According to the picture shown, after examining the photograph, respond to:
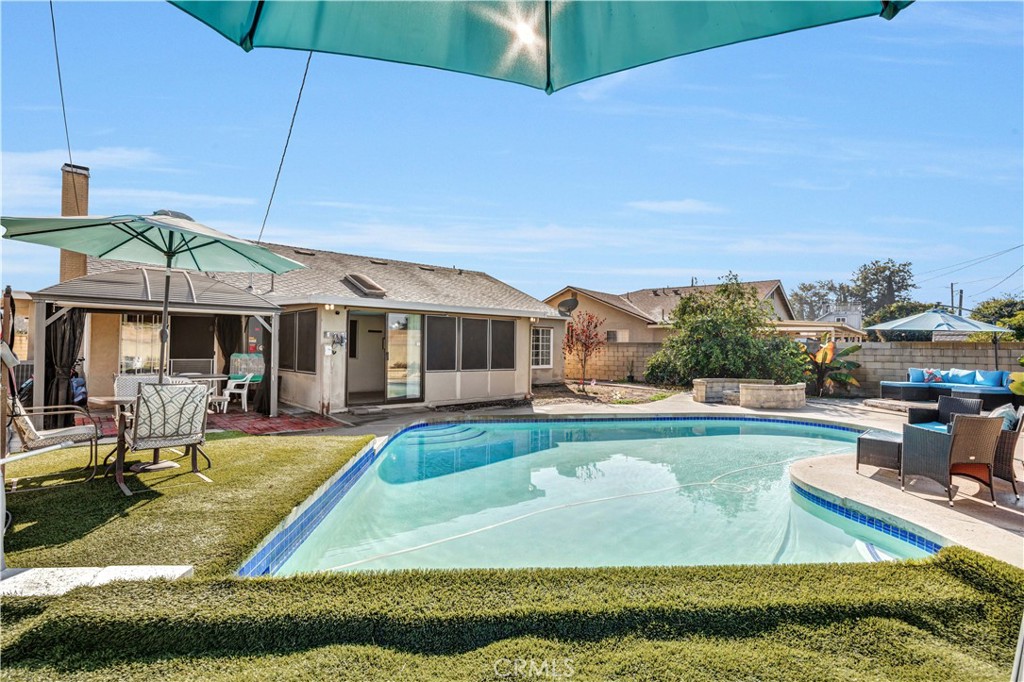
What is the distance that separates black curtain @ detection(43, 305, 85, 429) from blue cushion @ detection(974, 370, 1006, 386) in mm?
19500

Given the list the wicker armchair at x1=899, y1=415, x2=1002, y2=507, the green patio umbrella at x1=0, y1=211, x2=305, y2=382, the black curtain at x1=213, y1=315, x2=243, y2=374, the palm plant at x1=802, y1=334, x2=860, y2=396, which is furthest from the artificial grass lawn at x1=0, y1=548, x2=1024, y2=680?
the palm plant at x1=802, y1=334, x2=860, y2=396

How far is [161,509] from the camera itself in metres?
4.64

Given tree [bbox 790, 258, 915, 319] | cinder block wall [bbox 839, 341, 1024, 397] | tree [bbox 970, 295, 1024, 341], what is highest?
tree [bbox 790, 258, 915, 319]

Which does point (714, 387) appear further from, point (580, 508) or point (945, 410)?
point (580, 508)

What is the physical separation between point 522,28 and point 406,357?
1083 cm

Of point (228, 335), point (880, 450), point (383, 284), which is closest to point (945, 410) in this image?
point (880, 450)

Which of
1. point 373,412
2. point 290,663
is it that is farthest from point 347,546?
point 373,412

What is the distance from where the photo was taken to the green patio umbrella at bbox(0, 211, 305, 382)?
17.2 ft

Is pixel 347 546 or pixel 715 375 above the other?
pixel 715 375

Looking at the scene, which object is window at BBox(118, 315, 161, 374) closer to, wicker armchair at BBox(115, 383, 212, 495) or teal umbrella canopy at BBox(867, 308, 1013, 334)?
wicker armchair at BBox(115, 383, 212, 495)

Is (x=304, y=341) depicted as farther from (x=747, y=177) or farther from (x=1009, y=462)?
(x=747, y=177)

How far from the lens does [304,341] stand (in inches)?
460

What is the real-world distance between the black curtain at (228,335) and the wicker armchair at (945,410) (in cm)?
1385

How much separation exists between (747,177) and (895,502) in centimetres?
1233
